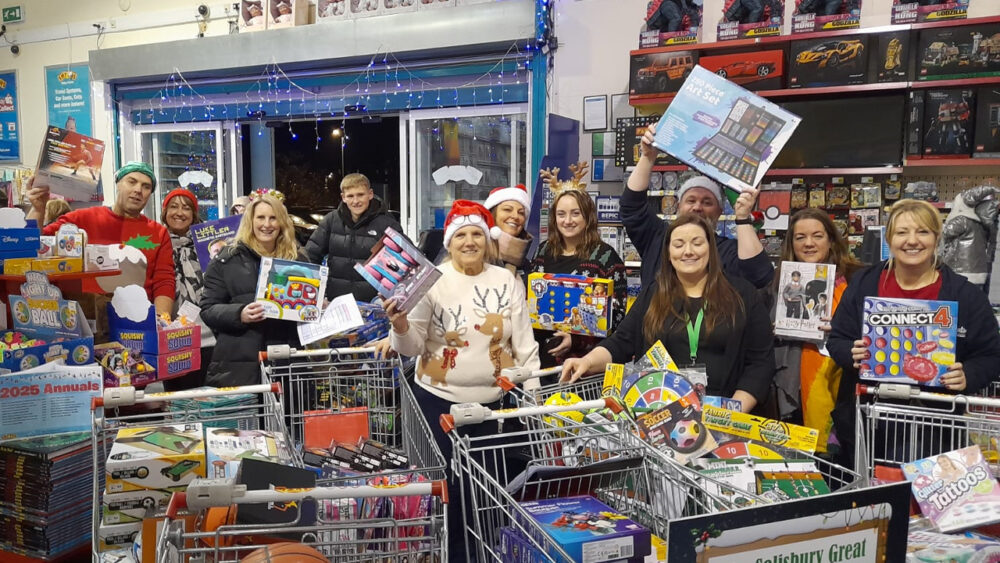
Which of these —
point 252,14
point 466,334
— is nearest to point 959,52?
point 466,334

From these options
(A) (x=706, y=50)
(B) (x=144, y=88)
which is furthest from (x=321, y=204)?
(A) (x=706, y=50)

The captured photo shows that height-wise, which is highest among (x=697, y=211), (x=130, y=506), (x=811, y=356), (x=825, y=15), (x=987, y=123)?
(x=825, y=15)

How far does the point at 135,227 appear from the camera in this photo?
400 cm

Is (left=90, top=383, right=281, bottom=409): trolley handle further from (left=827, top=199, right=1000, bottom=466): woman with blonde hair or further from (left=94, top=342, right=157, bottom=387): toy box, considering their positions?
(left=827, top=199, right=1000, bottom=466): woman with blonde hair

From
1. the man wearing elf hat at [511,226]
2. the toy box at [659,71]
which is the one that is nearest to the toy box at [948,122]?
the toy box at [659,71]

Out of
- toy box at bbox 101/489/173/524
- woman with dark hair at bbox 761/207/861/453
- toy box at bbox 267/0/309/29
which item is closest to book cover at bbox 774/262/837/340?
woman with dark hair at bbox 761/207/861/453

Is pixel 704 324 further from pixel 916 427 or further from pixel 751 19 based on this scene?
pixel 751 19

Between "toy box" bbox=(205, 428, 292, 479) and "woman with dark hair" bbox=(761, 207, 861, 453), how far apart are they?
195 cm

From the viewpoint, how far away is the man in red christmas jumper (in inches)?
155

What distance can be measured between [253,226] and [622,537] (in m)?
2.54

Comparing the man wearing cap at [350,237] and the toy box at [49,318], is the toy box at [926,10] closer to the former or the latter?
the man wearing cap at [350,237]

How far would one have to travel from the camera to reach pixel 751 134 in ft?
9.27

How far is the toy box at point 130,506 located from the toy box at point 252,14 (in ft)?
20.0

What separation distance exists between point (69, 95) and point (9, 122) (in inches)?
46.8
